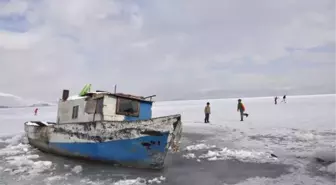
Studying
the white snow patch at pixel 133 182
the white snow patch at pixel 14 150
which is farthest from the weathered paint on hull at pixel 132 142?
the white snow patch at pixel 14 150

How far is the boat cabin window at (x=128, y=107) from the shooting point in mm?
10474

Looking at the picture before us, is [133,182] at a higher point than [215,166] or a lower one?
lower

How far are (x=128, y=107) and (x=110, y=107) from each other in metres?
0.73

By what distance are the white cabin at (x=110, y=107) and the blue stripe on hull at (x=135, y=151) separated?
1174mm

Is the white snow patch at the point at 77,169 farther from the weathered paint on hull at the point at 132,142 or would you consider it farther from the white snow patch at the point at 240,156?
the white snow patch at the point at 240,156

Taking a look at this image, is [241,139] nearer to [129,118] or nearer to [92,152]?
[129,118]

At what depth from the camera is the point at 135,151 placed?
910 centimetres

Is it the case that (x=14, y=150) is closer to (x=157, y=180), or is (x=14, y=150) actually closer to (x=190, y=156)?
(x=190, y=156)

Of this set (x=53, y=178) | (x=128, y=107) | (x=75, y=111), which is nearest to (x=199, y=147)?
(x=128, y=107)

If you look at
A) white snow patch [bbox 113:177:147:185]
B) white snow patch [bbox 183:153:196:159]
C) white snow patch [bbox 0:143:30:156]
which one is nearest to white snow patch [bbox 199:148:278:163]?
white snow patch [bbox 183:153:196:159]

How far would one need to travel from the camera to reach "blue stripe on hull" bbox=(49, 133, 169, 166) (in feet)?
29.4

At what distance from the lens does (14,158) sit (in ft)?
37.5

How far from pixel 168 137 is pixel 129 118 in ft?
7.42

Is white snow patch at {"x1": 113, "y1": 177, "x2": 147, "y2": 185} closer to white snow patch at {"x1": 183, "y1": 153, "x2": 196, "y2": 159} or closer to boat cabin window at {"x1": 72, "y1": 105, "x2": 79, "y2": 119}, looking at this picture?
white snow patch at {"x1": 183, "y1": 153, "x2": 196, "y2": 159}
